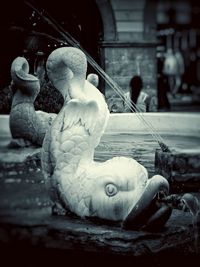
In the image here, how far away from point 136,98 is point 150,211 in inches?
38.8

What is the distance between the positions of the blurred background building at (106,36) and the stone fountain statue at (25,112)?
11cm

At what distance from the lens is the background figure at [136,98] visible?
4309 millimetres

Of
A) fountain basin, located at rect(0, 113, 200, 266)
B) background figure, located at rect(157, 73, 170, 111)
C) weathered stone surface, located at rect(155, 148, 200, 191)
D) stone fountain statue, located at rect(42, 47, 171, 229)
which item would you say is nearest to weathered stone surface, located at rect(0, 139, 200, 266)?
fountain basin, located at rect(0, 113, 200, 266)

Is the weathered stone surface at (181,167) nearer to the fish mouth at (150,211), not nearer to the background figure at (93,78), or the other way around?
the fish mouth at (150,211)

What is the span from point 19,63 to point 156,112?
1099 mm

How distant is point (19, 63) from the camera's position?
13.6 ft

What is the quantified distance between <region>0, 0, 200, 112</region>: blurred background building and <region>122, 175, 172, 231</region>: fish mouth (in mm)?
688

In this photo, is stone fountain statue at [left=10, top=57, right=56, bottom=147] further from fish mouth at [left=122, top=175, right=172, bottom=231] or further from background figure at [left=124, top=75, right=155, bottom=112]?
fish mouth at [left=122, top=175, right=172, bottom=231]

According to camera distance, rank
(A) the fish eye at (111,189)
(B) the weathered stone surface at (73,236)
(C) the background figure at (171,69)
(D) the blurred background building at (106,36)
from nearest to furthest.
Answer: (B) the weathered stone surface at (73,236) → (A) the fish eye at (111,189) → (D) the blurred background building at (106,36) → (C) the background figure at (171,69)

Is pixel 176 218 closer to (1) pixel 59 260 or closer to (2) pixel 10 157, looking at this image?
(1) pixel 59 260

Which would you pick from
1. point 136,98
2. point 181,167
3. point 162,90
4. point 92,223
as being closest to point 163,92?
point 162,90

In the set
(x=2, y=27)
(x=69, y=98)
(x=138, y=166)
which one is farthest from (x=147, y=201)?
(x=2, y=27)

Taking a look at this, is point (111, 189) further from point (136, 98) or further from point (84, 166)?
point (136, 98)

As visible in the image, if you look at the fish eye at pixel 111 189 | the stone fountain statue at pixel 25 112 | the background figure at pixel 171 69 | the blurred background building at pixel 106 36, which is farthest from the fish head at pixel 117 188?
the background figure at pixel 171 69
